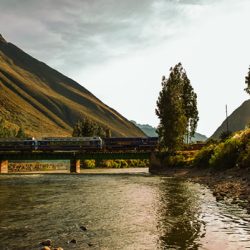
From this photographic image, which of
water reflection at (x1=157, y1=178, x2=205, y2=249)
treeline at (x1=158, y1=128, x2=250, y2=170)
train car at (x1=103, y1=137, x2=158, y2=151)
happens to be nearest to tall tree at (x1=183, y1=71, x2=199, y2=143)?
train car at (x1=103, y1=137, x2=158, y2=151)

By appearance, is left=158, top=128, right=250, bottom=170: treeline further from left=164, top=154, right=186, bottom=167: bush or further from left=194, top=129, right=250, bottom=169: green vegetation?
left=164, top=154, right=186, bottom=167: bush

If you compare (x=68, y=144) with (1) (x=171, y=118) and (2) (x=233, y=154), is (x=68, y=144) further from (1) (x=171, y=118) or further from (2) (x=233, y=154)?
(2) (x=233, y=154)

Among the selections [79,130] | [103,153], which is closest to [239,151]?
[103,153]

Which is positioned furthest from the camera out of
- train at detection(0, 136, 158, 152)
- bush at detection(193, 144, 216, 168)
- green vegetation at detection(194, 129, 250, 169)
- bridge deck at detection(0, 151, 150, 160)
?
train at detection(0, 136, 158, 152)

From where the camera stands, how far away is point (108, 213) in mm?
27266

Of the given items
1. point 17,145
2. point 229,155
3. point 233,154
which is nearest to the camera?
point 233,154

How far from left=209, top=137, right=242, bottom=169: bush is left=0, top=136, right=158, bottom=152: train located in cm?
4927

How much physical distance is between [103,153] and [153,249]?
3249 inches

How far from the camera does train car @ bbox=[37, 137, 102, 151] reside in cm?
10738

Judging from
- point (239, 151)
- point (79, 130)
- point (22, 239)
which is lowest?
point (22, 239)

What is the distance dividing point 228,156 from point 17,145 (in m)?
70.0

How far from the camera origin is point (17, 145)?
107938 mm

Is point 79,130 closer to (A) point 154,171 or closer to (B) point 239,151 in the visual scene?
(A) point 154,171

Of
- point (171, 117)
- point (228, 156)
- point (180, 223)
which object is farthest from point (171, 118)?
point (180, 223)
